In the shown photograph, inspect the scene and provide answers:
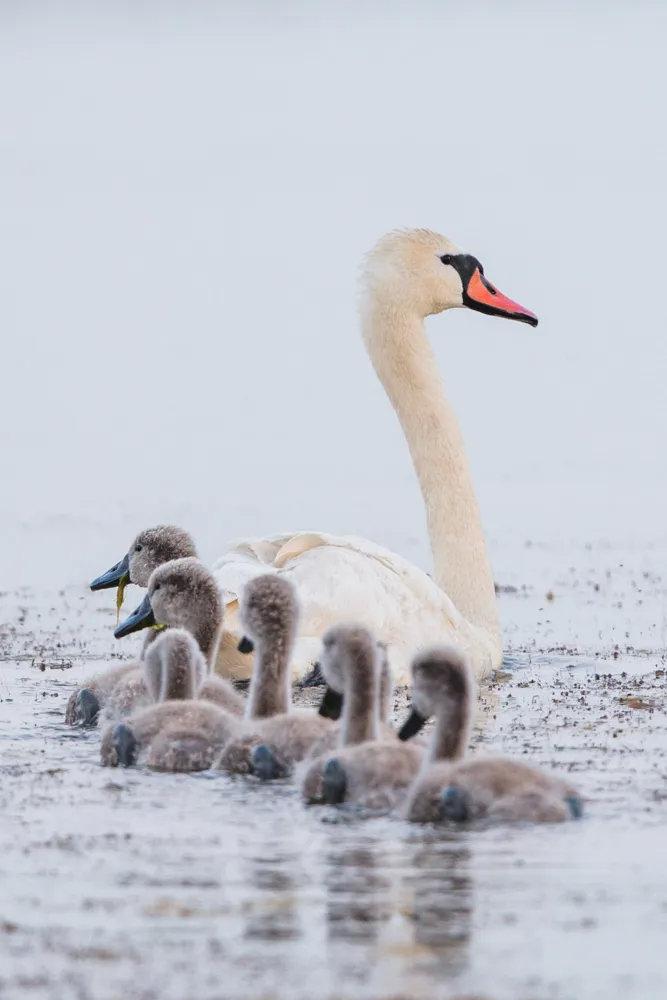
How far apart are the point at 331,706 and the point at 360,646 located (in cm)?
56

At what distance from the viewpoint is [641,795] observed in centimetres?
759

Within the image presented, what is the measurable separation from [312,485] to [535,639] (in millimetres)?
7375

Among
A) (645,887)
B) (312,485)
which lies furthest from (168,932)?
(312,485)

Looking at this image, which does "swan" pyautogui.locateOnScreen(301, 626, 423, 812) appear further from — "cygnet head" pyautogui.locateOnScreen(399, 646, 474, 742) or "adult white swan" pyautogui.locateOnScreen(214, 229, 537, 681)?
"adult white swan" pyautogui.locateOnScreen(214, 229, 537, 681)

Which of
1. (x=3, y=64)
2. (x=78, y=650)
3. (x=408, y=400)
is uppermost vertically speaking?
(x=3, y=64)

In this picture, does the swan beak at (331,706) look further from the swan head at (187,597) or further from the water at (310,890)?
the swan head at (187,597)

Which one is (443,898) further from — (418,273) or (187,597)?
(418,273)

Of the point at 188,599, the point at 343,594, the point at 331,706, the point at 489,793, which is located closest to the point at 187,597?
the point at 188,599

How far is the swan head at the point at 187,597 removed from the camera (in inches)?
380

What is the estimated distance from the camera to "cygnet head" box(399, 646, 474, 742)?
7648mm

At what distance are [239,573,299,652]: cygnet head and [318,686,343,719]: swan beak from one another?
1.13 feet

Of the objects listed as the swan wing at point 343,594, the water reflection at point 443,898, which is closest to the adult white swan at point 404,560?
the swan wing at point 343,594

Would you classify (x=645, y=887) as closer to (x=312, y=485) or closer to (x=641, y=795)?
(x=641, y=795)

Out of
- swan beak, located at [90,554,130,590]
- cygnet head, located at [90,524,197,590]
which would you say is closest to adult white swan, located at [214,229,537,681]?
cygnet head, located at [90,524,197,590]
